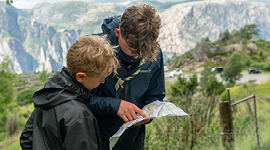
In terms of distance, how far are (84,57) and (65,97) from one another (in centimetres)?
25

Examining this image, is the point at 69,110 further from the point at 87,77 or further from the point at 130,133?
the point at 130,133

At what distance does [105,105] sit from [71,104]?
34cm

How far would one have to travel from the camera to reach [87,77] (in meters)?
1.30

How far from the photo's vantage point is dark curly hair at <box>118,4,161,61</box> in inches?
52.9

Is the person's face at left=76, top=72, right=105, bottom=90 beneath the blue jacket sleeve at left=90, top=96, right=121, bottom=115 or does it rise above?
above

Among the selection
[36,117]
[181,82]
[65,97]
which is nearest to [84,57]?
[65,97]

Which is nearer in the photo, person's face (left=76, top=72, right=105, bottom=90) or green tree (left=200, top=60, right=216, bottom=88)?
person's face (left=76, top=72, right=105, bottom=90)

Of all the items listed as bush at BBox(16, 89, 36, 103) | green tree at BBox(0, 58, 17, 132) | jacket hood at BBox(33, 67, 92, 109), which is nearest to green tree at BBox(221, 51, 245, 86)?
green tree at BBox(0, 58, 17, 132)

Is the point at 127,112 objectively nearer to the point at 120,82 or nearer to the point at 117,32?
the point at 120,82

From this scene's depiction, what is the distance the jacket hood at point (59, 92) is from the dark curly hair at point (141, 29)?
0.45 m

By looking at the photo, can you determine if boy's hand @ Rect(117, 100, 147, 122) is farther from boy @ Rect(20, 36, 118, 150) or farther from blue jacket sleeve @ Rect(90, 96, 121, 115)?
boy @ Rect(20, 36, 118, 150)

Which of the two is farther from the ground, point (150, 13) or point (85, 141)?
point (150, 13)

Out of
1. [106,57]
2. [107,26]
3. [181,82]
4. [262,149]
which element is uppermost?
[107,26]

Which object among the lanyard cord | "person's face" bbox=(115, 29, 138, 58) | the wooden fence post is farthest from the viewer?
the wooden fence post
